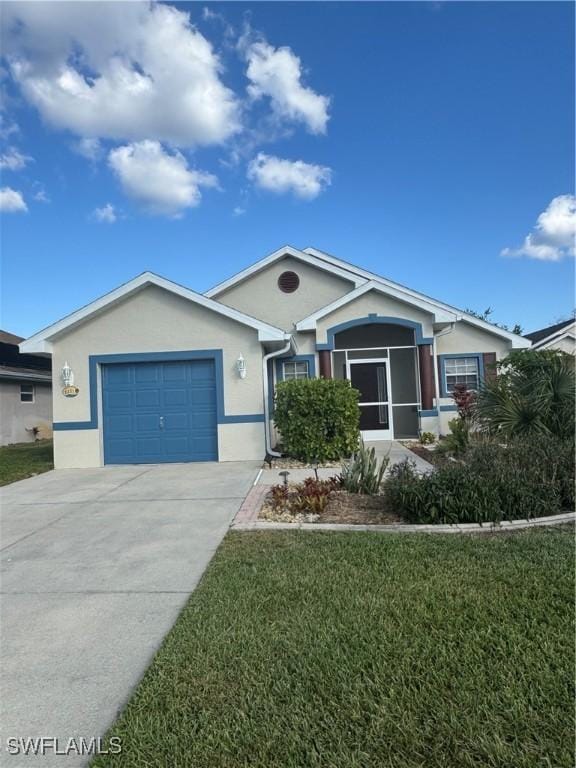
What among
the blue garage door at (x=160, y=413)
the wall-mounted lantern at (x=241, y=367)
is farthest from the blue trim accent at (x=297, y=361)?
the blue garage door at (x=160, y=413)

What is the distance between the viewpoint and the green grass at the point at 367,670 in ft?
7.55

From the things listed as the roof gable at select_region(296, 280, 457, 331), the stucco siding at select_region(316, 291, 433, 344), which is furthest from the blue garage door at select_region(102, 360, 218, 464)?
the stucco siding at select_region(316, 291, 433, 344)

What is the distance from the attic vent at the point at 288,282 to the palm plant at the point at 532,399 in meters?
9.20

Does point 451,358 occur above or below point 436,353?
below

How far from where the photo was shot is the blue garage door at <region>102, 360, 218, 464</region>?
1198 centimetres

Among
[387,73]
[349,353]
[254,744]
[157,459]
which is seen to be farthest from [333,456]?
[387,73]

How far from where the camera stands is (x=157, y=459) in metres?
12.0

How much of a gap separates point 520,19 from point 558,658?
11109 mm

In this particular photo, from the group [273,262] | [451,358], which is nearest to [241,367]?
[273,262]

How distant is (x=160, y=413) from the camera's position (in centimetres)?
1201

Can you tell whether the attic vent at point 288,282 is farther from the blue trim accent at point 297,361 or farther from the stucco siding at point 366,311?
the blue trim accent at point 297,361

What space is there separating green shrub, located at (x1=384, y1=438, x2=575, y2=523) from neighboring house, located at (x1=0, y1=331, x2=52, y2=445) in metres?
18.6

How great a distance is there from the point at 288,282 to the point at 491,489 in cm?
1246

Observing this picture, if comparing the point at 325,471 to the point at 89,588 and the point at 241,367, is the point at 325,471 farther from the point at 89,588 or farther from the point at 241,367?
the point at 89,588
